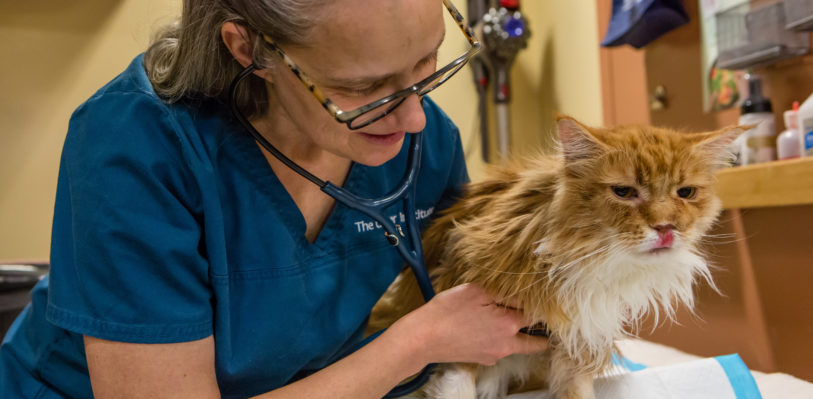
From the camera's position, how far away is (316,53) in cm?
78

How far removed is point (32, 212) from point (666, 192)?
2.35 metres

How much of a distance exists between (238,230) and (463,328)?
16.8 inches

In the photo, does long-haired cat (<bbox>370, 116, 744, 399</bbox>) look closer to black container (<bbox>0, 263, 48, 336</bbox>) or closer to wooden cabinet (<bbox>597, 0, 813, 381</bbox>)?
wooden cabinet (<bbox>597, 0, 813, 381</bbox>)

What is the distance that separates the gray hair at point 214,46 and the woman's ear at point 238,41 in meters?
0.01

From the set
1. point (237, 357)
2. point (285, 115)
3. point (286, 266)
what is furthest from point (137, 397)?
point (285, 115)

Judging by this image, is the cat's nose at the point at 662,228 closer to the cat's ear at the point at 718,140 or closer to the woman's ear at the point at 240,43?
the cat's ear at the point at 718,140

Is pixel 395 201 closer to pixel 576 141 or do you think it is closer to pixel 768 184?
pixel 576 141

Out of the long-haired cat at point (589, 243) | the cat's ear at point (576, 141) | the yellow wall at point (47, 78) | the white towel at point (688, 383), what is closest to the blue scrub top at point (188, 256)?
the long-haired cat at point (589, 243)

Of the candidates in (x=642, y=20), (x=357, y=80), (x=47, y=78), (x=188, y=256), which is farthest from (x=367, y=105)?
(x=47, y=78)

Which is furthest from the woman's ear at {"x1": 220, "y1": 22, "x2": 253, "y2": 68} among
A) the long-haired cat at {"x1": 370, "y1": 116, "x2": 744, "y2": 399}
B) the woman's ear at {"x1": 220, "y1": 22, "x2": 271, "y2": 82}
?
the long-haired cat at {"x1": 370, "y1": 116, "x2": 744, "y2": 399}

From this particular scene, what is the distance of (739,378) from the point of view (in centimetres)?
100

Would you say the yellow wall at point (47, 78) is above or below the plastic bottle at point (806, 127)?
above

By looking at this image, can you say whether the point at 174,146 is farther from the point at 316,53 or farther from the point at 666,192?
the point at 666,192

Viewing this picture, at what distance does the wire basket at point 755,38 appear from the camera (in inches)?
46.9
